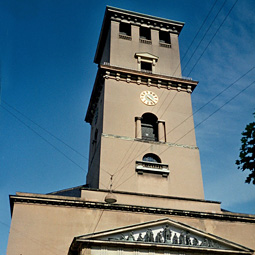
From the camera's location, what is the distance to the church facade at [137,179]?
66.4 feet

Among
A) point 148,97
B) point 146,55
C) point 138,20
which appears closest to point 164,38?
Answer: point 138,20

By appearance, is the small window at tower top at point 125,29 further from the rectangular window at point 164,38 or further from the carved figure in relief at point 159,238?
the carved figure in relief at point 159,238

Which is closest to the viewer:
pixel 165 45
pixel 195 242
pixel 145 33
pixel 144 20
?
pixel 195 242

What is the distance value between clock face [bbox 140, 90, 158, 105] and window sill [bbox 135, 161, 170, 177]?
5111 mm

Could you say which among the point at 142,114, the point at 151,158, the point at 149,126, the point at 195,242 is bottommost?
the point at 195,242

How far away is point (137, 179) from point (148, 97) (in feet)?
22.3

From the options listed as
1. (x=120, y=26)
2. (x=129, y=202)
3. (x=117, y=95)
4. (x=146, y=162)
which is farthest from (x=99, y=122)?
(x=120, y=26)

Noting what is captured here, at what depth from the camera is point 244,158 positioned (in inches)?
452

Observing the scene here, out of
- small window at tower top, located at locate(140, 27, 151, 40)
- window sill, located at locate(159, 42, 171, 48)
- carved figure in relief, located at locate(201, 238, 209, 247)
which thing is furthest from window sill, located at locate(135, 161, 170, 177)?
small window at tower top, located at locate(140, 27, 151, 40)

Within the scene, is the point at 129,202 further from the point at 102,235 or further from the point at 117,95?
the point at 117,95

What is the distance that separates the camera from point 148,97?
27.7 metres

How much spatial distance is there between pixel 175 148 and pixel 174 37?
11.1m

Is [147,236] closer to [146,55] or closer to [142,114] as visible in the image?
[142,114]

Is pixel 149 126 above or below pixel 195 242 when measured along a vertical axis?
above
